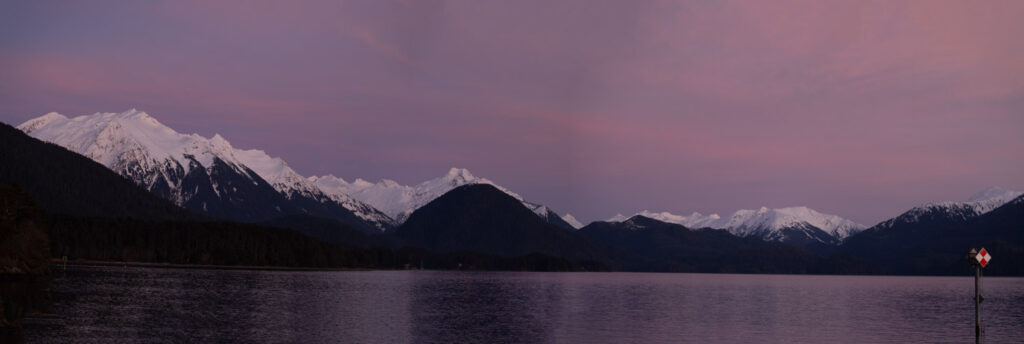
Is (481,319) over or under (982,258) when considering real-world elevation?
under

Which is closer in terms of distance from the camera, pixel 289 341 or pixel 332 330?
pixel 289 341

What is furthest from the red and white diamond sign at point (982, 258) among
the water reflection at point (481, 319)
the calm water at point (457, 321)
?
the water reflection at point (481, 319)

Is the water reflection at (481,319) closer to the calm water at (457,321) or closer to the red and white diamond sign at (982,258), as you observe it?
the calm water at (457,321)

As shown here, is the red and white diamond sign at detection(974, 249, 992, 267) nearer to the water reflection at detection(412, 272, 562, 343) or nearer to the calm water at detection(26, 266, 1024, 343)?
the calm water at detection(26, 266, 1024, 343)

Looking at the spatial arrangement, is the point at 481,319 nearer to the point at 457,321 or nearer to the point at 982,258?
the point at 457,321

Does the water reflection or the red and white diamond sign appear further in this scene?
the water reflection

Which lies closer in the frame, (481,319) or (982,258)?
(982,258)

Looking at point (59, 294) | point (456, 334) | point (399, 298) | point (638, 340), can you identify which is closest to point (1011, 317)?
point (638, 340)

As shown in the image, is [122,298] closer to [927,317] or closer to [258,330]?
[258,330]

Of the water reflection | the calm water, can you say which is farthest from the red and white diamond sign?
the water reflection

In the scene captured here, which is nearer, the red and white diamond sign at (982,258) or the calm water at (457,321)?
the red and white diamond sign at (982,258)

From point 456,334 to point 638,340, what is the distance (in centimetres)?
1788

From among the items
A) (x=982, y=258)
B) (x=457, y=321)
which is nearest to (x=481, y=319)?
(x=457, y=321)

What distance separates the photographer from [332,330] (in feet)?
273
